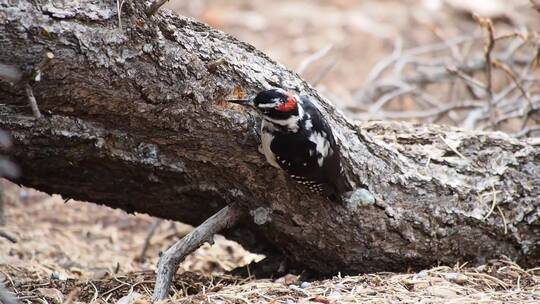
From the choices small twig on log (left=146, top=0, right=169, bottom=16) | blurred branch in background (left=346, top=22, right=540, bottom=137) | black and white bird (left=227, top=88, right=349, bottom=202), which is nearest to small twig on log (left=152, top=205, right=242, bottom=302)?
black and white bird (left=227, top=88, right=349, bottom=202)

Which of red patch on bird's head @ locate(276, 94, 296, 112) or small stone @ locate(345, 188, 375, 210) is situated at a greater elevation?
red patch on bird's head @ locate(276, 94, 296, 112)

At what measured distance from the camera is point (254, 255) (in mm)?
4848

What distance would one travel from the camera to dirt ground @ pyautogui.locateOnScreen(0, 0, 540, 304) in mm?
3211

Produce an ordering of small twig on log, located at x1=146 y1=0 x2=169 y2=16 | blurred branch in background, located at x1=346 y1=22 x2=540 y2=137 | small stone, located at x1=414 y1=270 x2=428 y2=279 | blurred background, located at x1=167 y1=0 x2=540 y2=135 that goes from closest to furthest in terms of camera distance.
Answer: small twig on log, located at x1=146 y1=0 x2=169 y2=16, small stone, located at x1=414 y1=270 x2=428 y2=279, blurred branch in background, located at x1=346 y1=22 x2=540 y2=137, blurred background, located at x1=167 y1=0 x2=540 y2=135

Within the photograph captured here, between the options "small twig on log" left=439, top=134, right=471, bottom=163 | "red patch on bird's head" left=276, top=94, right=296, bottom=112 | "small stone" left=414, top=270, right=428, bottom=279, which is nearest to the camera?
"red patch on bird's head" left=276, top=94, right=296, bottom=112

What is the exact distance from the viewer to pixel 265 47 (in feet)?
28.0

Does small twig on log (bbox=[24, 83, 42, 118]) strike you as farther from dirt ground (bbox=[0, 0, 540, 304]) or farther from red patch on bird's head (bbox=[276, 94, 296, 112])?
red patch on bird's head (bbox=[276, 94, 296, 112])

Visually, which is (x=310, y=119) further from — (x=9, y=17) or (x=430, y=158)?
(x=9, y=17)

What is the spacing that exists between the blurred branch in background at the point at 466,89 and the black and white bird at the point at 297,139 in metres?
1.32

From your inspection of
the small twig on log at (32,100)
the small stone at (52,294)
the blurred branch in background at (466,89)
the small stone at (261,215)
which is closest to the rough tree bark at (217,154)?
the small stone at (261,215)

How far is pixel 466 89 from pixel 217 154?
11.9ft

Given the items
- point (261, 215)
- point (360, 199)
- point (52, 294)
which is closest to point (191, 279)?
point (261, 215)

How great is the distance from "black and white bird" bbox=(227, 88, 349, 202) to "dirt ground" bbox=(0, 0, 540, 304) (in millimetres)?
500

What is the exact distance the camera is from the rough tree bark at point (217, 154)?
9.30ft
